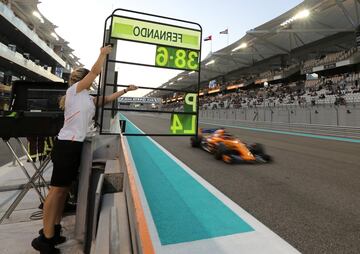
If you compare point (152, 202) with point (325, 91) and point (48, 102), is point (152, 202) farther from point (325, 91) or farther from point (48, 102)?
point (325, 91)

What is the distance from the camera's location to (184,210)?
3482mm

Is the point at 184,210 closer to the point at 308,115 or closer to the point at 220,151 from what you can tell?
the point at 220,151

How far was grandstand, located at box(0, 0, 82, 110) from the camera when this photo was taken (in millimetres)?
26047

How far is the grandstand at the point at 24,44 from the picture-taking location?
2605 centimetres

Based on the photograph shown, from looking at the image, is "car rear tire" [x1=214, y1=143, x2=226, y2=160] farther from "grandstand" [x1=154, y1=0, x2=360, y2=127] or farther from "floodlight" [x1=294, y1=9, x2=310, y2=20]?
"floodlight" [x1=294, y1=9, x2=310, y2=20]

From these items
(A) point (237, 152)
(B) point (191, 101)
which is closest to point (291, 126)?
(A) point (237, 152)

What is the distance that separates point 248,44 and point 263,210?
31648 mm

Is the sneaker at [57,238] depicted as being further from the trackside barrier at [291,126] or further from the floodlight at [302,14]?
the floodlight at [302,14]

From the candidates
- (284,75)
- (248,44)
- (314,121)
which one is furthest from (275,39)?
(314,121)

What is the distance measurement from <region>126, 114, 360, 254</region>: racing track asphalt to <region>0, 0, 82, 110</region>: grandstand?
757 inches

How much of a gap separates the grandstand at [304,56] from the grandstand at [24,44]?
19250 mm

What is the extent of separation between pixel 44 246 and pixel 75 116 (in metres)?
1.21

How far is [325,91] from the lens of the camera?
926 inches

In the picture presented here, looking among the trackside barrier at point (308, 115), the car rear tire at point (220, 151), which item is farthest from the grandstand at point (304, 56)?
the car rear tire at point (220, 151)
